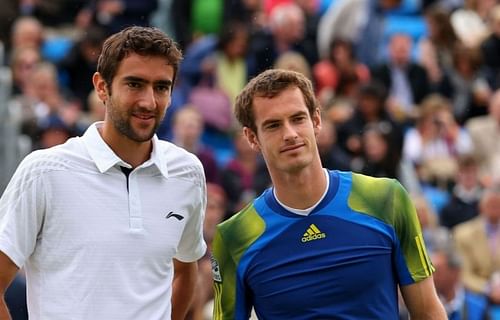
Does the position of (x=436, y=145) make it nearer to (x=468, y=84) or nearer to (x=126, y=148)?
(x=468, y=84)

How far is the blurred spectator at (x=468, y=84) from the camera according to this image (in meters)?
14.9

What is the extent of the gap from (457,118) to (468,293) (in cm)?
364

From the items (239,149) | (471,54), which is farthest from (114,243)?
(471,54)

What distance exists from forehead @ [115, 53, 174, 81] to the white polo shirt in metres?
0.32

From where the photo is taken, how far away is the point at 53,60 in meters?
14.4

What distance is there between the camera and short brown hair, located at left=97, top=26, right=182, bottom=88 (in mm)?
5797

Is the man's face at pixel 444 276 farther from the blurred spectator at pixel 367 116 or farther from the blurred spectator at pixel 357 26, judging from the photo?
the blurred spectator at pixel 357 26

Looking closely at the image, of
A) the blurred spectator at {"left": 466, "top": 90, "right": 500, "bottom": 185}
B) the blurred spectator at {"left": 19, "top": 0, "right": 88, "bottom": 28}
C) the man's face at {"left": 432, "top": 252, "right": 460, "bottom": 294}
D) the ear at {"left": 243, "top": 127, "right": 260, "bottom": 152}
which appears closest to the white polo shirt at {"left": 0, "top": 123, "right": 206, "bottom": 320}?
the ear at {"left": 243, "top": 127, "right": 260, "bottom": 152}

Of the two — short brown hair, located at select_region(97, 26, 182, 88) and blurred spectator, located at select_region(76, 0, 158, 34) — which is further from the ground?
short brown hair, located at select_region(97, 26, 182, 88)

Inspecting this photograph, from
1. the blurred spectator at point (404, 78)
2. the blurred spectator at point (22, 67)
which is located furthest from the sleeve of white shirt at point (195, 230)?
the blurred spectator at point (404, 78)

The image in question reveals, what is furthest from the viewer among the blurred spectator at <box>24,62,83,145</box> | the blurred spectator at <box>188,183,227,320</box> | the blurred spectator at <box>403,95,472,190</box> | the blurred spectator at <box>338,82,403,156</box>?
the blurred spectator at <box>403,95,472,190</box>

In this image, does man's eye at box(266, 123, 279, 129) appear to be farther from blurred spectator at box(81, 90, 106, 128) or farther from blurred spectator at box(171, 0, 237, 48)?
blurred spectator at box(171, 0, 237, 48)

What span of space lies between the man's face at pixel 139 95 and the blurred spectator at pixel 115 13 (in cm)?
834

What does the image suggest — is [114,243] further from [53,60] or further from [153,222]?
[53,60]
